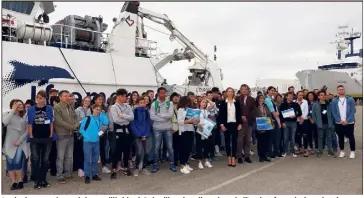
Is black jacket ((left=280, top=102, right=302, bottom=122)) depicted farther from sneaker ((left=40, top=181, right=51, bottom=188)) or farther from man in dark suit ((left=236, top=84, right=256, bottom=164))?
sneaker ((left=40, top=181, right=51, bottom=188))

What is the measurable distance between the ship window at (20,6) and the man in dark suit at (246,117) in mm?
8075

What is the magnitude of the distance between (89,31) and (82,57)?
51.3 inches

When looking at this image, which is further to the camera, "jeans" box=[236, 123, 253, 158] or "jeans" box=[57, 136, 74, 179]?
"jeans" box=[236, 123, 253, 158]

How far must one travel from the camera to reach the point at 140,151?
6285 millimetres

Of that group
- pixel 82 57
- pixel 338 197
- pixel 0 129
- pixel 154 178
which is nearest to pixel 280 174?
pixel 338 197

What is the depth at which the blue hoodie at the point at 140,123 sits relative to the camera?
6.09 meters

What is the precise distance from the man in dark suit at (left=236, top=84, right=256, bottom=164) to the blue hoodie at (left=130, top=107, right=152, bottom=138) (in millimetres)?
2098

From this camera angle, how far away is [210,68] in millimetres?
16641

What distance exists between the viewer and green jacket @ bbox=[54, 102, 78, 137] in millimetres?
5504

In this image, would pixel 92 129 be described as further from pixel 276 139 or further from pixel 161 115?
pixel 276 139

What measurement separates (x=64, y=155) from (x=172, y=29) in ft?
36.1

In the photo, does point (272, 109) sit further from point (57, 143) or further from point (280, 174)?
point (57, 143)

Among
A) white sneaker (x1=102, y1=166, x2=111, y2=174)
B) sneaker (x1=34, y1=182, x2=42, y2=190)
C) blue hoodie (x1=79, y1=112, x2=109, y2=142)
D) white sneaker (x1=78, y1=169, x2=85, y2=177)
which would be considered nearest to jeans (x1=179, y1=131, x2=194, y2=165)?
white sneaker (x1=102, y1=166, x2=111, y2=174)

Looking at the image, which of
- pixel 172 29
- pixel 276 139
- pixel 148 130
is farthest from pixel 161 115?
pixel 172 29
